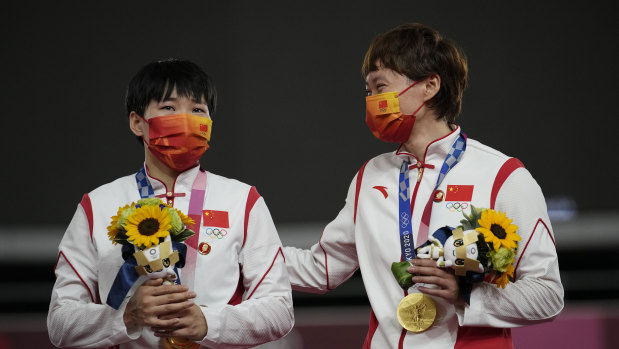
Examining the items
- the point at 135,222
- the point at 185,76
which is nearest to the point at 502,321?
the point at 135,222

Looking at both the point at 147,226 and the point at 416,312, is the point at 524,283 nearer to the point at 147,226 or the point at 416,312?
the point at 416,312

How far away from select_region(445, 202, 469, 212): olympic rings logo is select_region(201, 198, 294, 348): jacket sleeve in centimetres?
62

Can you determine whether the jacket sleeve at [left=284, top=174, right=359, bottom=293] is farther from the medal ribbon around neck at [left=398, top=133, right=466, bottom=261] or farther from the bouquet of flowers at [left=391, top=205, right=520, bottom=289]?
the bouquet of flowers at [left=391, top=205, right=520, bottom=289]

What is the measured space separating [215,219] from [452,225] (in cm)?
82

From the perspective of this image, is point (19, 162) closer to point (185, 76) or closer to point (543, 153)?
point (185, 76)

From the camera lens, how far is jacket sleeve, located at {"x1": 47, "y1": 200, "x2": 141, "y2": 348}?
98.0 inches

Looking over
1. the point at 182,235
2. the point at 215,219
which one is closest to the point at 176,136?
the point at 215,219

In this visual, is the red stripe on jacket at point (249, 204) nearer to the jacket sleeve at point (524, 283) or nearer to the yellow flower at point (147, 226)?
the yellow flower at point (147, 226)

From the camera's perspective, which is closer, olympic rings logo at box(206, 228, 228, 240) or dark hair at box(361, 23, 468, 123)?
olympic rings logo at box(206, 228, 228, 240)

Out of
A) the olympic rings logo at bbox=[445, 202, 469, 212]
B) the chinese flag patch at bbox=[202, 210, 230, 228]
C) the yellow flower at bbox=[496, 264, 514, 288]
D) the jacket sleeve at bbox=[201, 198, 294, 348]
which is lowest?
A: the jacket sleeve at bbox=[201, 198, 294, 348]

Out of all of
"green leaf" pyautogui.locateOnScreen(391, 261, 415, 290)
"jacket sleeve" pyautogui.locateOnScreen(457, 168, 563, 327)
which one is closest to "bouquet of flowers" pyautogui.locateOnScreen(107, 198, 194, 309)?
"green leaf" pyautogui.locateOnScreen(391, 261, 415, 290)

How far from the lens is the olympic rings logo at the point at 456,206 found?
8.59ft

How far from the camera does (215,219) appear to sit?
2662 millimetres

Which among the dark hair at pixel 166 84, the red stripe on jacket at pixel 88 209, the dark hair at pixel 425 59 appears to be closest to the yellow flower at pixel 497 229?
the dark hair at pixel 425 59
